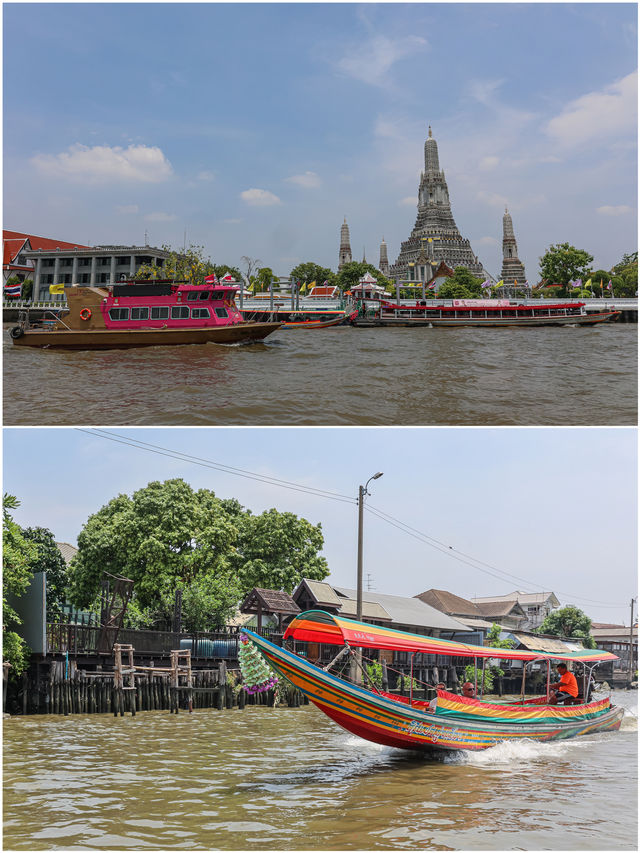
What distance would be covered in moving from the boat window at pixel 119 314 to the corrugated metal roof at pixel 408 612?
51.3 feet

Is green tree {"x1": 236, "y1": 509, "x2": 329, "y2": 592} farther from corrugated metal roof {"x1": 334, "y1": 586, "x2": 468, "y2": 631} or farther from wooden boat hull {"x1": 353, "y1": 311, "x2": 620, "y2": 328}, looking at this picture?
wooden boat hull {"x1": 353, "y1": 311, "x2": 620, "y2": 328}

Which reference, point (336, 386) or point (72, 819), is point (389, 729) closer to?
point (72, 819)

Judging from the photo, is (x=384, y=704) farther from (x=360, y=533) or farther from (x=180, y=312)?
(x=180, y=312)

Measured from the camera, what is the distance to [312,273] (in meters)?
96.4

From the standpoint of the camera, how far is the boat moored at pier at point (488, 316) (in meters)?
53.2

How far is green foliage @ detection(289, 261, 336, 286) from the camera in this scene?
315 feet

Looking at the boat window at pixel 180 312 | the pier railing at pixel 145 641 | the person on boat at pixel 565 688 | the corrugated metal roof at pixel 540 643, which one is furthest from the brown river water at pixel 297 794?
the corrugated metal roof at pixel 540 643

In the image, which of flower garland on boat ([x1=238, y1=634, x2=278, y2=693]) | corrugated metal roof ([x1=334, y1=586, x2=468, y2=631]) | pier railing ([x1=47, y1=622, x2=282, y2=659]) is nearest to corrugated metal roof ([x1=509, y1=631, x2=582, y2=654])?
corrugated metal roof ([x1=334, y1=586, x2=468, y2=631])

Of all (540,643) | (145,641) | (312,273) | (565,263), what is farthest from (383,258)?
(145,641)

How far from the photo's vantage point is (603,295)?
74750 mm

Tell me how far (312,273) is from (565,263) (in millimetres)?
35871

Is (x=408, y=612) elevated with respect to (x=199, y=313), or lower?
lower

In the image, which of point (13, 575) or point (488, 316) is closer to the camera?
point (13, 575)

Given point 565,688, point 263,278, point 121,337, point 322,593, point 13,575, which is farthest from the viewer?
point 263,278
